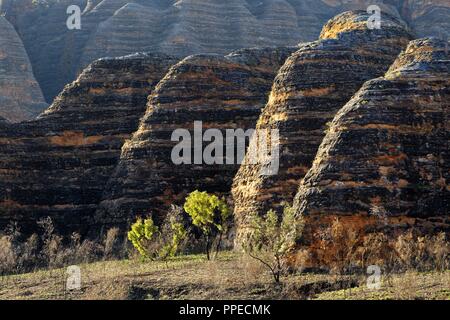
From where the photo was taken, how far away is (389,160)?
2945 centimetres

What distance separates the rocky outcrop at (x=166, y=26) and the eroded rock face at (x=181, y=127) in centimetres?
5025

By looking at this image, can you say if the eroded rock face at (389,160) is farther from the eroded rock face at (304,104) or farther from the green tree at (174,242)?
the green tree at (174,242)

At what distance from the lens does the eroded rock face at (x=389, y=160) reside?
28.6 metres

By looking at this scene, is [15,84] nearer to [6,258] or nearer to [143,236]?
[6,258]

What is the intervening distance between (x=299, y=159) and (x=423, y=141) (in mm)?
6583

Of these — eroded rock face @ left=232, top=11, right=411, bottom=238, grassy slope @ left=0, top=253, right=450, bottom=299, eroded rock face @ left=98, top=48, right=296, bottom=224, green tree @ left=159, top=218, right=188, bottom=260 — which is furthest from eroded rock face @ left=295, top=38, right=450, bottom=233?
eroded rock face @ left=98, top=48, right=296, bottom=224

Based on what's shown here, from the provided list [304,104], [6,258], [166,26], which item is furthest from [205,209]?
[166,26]

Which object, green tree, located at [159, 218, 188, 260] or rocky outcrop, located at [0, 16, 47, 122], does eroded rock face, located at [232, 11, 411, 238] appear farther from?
rocky outcrop, located at [0, 16, 47, 122]

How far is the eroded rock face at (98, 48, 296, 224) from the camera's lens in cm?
4253

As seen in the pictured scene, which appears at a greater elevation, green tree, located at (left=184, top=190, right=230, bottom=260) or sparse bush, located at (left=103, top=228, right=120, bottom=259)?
green tree, located at (left=184, top=190, right=230, bottom=260)

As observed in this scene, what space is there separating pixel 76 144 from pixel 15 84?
143ft

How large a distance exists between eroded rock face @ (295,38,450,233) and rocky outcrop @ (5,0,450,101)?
6593cm
